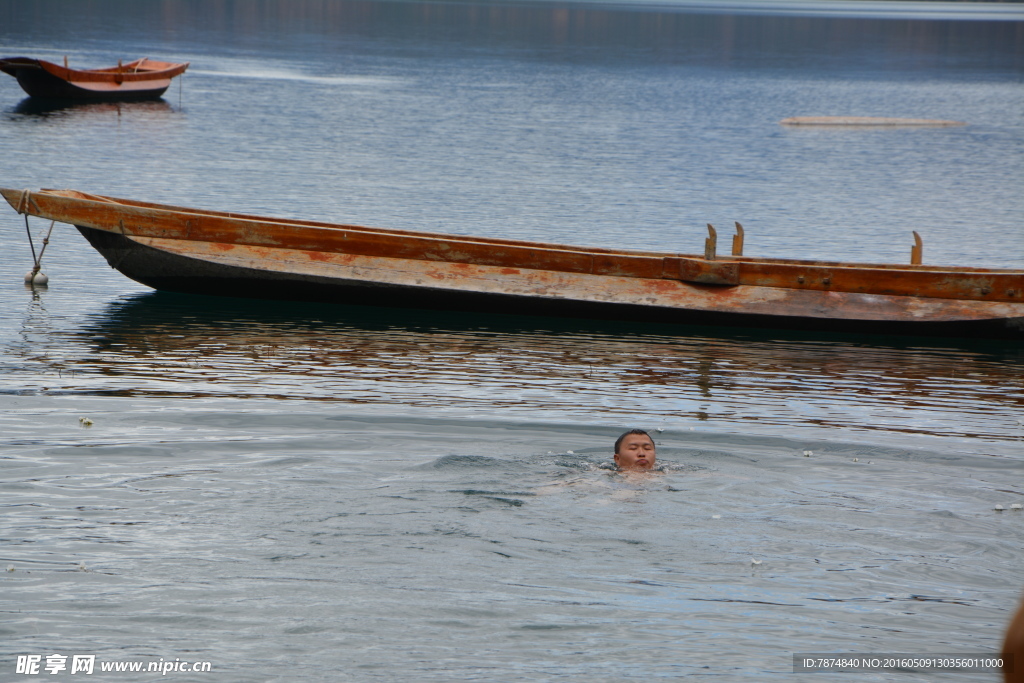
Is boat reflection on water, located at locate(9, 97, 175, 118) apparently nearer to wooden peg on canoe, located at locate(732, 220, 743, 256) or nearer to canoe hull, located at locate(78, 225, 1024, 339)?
canoe hull, located at locate(78, 225, 1024, 339)

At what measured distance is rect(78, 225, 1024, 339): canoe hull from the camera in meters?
14.3

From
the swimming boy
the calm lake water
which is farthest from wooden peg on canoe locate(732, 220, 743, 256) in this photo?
the swimming boy

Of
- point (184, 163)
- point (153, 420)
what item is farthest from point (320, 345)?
point (184, 163)

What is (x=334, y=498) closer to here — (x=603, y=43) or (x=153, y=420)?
(x=153, y=420)

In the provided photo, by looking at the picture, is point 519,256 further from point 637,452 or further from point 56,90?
point 56,90

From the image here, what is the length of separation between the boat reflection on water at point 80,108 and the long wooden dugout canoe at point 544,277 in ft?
102

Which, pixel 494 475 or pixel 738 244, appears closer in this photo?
pixel 494 475

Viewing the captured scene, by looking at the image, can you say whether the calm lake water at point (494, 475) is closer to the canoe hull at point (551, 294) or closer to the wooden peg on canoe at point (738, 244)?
the canoe hull at point (551, 294)

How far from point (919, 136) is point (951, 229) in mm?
21165

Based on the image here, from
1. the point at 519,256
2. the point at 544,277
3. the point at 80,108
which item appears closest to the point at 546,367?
the point at 544,277

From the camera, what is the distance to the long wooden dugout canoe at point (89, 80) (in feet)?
141

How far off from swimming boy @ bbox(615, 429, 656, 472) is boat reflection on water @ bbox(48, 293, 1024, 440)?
1.87 m

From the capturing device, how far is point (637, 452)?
29.2ft

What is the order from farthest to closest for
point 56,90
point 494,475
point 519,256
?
1. point 56,90
2. point 519,256
3. point 494,475
